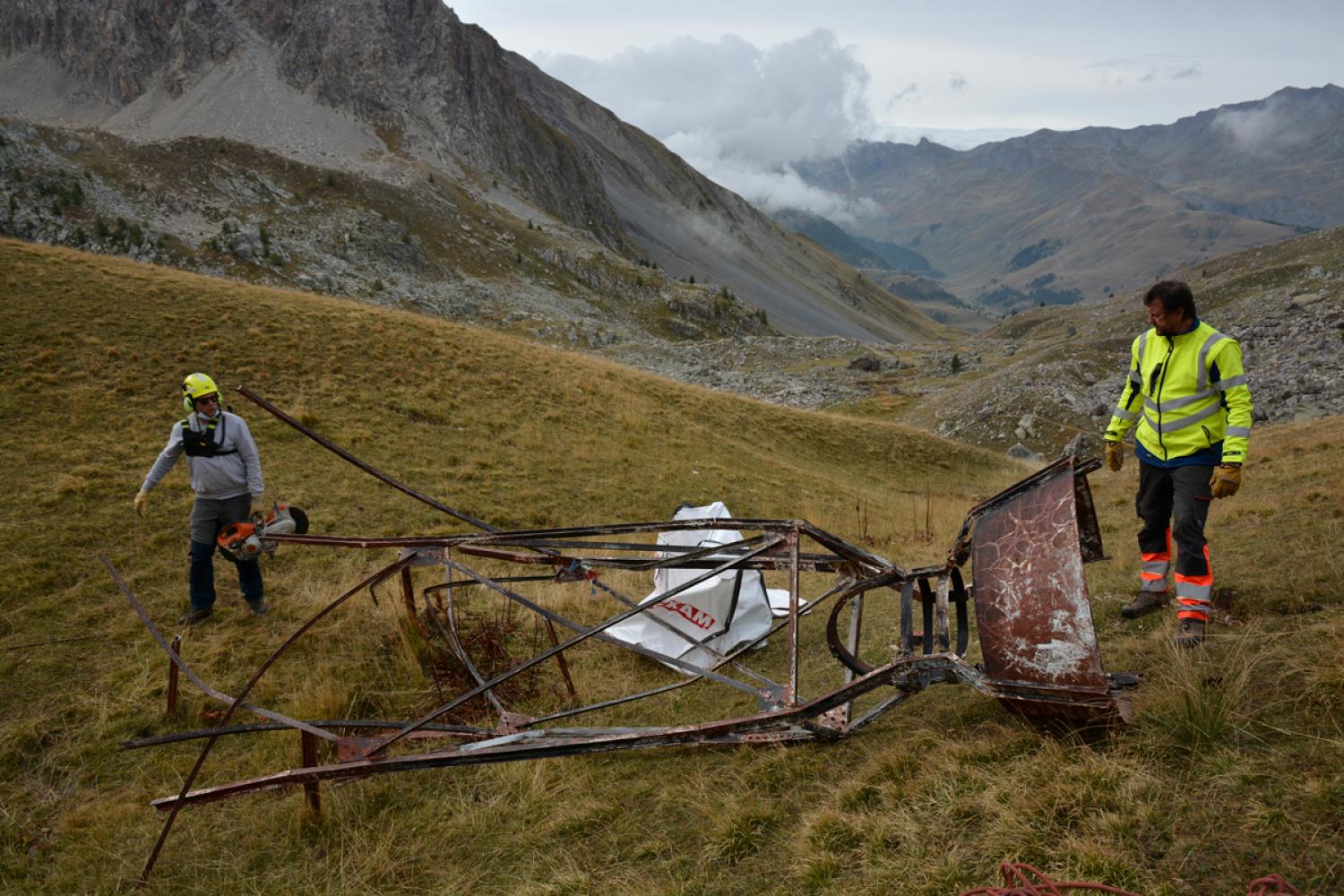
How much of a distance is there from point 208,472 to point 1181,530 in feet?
28.4

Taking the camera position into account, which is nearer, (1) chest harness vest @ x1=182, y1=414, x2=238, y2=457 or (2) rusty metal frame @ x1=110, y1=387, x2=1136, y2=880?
(2) rusty metal frame @ x1=110, y1=387, x2=1136, y2=880

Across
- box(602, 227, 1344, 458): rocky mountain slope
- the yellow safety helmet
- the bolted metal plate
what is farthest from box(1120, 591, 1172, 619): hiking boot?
box(602, 227, 1344, 458): rocky mountain slope

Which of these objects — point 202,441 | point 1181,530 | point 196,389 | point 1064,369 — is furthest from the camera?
point 1064,369

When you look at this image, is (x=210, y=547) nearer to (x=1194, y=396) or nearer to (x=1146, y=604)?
(x=1146, y=604)

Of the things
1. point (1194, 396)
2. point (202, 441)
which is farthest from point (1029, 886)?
point (202, 441)

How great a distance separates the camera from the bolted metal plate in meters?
3.81

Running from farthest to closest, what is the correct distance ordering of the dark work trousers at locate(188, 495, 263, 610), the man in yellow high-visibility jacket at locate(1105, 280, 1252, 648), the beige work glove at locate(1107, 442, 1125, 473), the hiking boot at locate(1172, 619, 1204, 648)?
the dark work trousers at locate(188, 495, 263, 610)
the beige work glove at locate(1107, 442, 1125, 473)
the man in yellow high-visibility jacket at locate(1105, 280, 1252, 648)
the hiking boot at locate(1172, 619, 1204, 648)

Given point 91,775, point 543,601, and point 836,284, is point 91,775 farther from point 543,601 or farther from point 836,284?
point 836,284

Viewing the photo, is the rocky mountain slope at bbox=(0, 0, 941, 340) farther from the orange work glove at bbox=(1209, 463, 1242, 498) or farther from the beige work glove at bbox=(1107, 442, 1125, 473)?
the orange work glove at bbox=(1209, 463, 1242, 498)

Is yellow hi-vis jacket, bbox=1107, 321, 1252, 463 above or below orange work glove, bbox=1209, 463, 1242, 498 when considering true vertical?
above

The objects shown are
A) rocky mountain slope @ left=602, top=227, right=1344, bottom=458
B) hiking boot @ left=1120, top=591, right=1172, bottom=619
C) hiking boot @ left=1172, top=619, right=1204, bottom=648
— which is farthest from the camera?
rocky mountain slope @ left=602, top=227, right=1344, bottom=458

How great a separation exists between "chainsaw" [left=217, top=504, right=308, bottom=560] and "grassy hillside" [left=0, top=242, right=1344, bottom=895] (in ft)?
4.67

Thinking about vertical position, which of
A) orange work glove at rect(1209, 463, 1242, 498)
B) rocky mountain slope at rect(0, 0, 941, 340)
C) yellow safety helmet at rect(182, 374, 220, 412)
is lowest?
orange work glove at rect(1209, 463, 1242, 498)

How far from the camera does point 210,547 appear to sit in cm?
737
